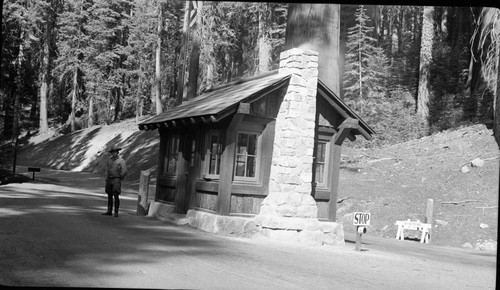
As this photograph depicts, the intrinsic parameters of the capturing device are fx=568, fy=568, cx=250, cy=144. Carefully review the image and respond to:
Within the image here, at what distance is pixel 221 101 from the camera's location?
13016mm

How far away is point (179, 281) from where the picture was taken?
6.77 meters

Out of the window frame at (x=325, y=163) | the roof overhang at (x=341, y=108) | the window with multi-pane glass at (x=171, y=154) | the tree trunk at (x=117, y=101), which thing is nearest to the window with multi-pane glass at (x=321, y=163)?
the window frame at (x=325, y=163)

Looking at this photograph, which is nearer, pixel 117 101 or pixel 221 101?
pixel 221 101

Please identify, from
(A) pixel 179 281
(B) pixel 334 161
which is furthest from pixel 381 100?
(A) pixel 179 281

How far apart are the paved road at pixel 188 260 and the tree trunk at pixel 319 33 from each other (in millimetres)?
5242

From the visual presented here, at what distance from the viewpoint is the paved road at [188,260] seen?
22.6 ft

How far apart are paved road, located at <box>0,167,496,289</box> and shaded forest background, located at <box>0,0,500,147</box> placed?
945 cm

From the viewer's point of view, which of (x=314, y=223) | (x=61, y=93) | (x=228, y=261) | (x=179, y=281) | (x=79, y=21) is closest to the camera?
(x=179, y=281)

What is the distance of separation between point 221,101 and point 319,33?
4.61 meters

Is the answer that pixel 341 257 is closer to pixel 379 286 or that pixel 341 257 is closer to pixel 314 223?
pixel 314 223

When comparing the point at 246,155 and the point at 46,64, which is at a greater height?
the point at 46,64

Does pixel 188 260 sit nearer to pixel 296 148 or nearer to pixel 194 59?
pixel 296 148

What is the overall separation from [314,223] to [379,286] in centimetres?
486

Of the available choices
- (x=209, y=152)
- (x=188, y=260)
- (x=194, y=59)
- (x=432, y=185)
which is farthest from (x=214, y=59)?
(x=188, y=260)
